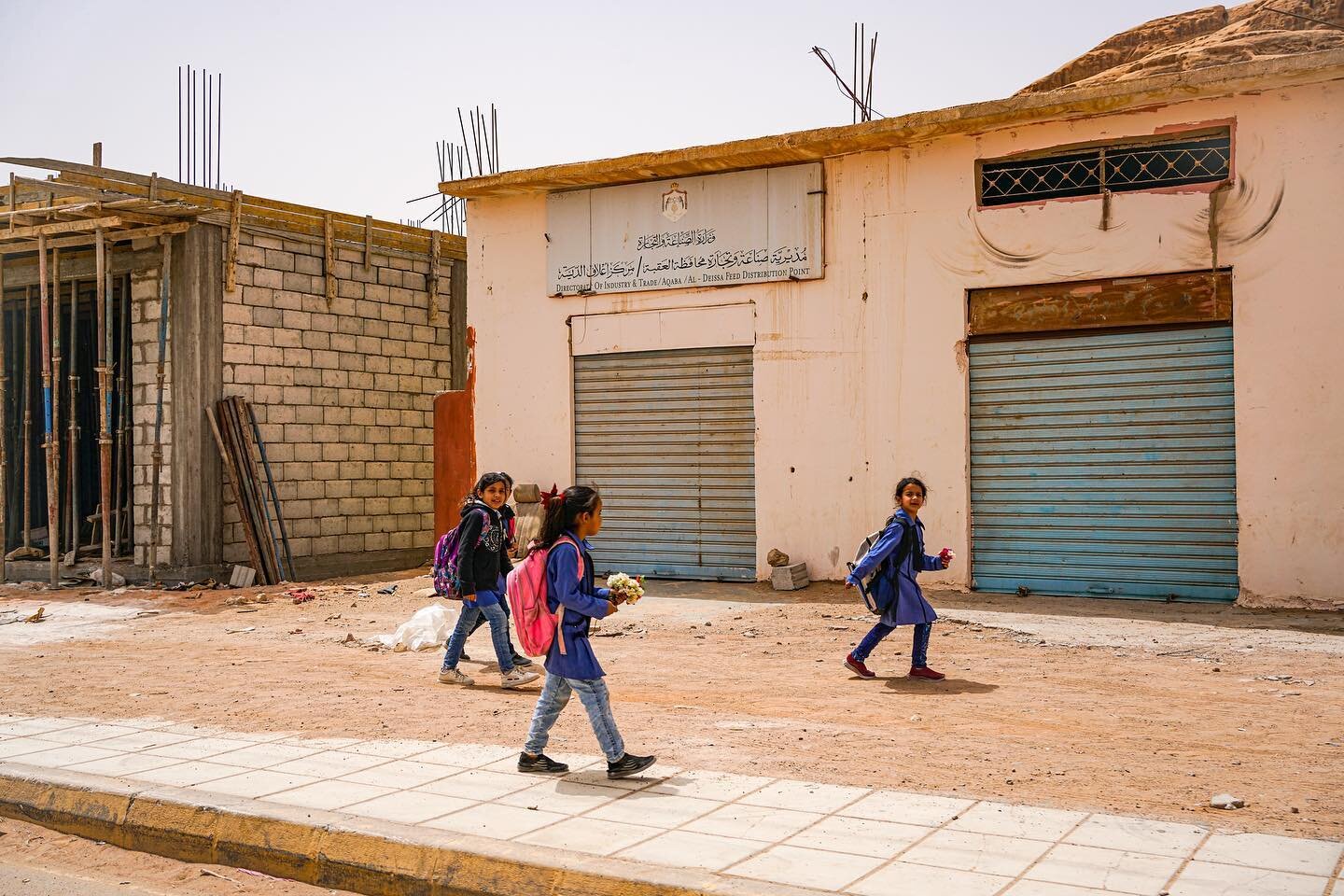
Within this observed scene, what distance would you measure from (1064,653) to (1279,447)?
346 cm

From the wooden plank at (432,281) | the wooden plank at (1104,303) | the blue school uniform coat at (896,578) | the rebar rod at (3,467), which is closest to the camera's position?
the blue school uniform coat at (896,578)

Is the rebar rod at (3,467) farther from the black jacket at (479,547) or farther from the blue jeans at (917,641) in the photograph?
the blue jeans at (917,641)

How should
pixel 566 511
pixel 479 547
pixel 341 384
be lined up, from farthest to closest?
pixel 341 384, pixel 479 547, pixel 566 511

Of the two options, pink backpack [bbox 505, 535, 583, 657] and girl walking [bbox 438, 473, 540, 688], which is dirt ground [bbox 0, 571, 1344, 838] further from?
pink backpack [bbox 505, 535, 583, 657]

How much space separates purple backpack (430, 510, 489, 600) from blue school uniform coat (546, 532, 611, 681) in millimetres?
3029

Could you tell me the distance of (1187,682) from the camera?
332 inches

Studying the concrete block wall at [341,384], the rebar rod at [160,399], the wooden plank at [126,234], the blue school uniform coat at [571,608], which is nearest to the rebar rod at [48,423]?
the wooden plank at [126,234]

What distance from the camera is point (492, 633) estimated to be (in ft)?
28.2

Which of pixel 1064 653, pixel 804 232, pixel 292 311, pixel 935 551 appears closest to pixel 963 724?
pixel 1064 653

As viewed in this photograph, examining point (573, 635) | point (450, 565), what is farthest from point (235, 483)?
point (573, 635)

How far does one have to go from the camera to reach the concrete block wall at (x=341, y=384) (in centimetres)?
1614

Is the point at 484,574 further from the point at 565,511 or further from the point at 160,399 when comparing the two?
the point at 160,399

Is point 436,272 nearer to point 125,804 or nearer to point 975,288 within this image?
point 975,288

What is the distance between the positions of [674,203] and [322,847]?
10.9 m
